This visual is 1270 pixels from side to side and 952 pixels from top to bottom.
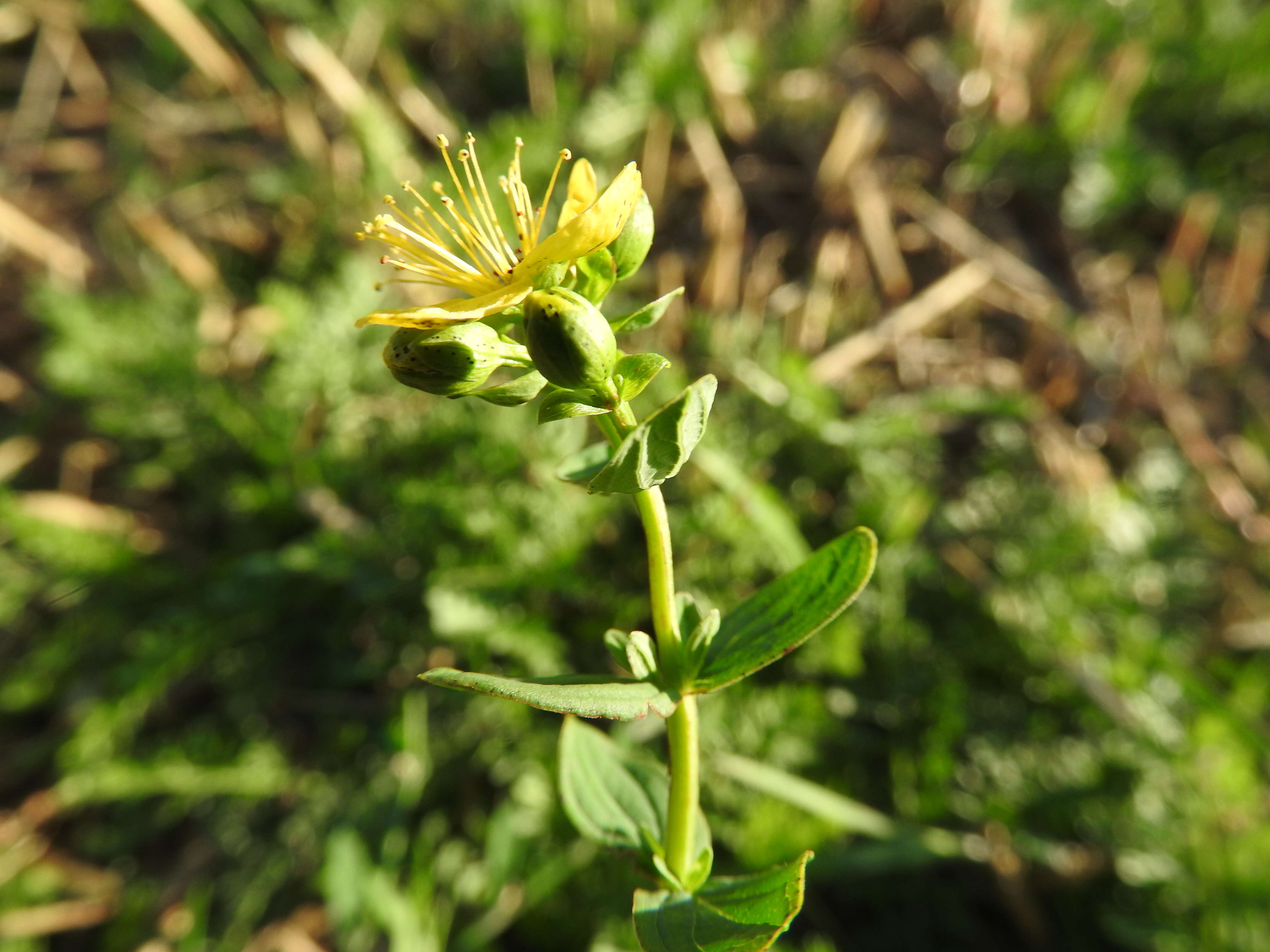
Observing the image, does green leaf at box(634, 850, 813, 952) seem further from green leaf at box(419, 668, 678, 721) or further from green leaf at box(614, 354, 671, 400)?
green leaf at box(614, 354, 671, 400)

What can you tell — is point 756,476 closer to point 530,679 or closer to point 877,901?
point 877,901

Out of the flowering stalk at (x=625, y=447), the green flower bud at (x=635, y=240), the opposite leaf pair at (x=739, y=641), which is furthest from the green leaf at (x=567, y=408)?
the opposite leaf pair at (x=739, y=641)

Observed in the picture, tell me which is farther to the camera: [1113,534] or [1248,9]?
[1248,9]

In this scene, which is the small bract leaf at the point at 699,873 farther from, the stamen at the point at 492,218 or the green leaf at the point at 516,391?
the stamen at the point at 492,218

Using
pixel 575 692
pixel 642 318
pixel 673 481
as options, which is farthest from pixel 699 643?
pixel 673 481

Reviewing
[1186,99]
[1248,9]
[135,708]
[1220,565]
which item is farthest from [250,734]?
[1248,9]

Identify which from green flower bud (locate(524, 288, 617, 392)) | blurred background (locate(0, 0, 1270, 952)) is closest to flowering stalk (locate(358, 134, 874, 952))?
green flower bud (locate(524, 288, 617, 392))

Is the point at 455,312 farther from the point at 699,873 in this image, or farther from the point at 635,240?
the point at 699,873
